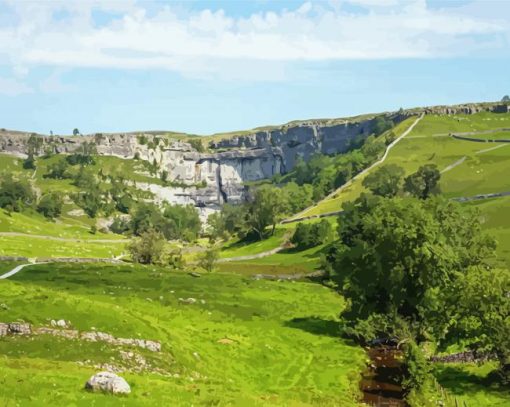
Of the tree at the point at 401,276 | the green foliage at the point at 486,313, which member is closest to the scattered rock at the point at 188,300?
the tree at the point at 401,276

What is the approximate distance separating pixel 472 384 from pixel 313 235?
11440 cm

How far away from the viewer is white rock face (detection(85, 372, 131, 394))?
102 feet

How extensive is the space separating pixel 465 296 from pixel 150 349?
28352mm

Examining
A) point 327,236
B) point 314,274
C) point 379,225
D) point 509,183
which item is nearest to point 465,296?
point 379,225

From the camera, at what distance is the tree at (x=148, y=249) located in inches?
5059

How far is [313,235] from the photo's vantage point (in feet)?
544

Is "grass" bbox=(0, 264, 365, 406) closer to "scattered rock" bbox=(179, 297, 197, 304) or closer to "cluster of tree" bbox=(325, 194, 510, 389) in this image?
"scattered rock" bbox=(179, 297, 197, 304)

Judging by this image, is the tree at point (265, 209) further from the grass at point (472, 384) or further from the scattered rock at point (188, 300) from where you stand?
the grass at point (472, 384)

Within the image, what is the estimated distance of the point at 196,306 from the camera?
81.1 metres

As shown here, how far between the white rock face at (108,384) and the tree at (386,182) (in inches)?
6321

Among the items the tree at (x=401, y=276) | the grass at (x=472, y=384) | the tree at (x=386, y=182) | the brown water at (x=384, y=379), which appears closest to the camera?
the grass at (x=472, y=384)

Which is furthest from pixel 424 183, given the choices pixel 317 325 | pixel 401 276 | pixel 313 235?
pixel 401 276

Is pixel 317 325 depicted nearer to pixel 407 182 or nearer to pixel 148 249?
pixel 148 249

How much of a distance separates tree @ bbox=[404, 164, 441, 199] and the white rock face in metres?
157
